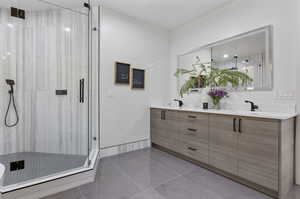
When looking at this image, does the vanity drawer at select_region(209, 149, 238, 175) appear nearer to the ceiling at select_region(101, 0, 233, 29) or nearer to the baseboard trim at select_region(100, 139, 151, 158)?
the baseboard trim at select_region(100, 139, 151, 158)

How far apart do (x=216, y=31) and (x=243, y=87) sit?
3.59 feet

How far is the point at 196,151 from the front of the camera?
2199 mm

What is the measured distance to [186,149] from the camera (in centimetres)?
235

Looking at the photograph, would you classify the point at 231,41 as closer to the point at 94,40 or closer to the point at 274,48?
the point at 274,48

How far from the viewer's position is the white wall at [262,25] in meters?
1.80

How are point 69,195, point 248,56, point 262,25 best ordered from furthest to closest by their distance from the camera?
point 248,56 < point 262,25 < point 69,195

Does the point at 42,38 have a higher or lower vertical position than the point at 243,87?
higher

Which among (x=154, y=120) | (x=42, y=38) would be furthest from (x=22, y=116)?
(x=154, y=120)

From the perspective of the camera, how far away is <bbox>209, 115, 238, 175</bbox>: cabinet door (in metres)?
1.78

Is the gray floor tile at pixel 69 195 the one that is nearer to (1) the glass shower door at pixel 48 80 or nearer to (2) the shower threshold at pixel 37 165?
(2) the shower threshold at pixel 37 165

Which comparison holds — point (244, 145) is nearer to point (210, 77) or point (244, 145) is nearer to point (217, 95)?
point (217, 95)

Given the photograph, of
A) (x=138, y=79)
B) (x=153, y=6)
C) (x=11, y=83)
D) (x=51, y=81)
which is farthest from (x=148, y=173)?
(x=153, y=6)

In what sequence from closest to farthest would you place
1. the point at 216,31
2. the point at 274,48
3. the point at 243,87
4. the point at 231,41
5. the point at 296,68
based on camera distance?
the point at 296,68 → the point at 274,48 → the point at 243,87 → the point at 231,41 → the point at 216,31

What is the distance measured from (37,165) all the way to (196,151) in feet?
7.16
